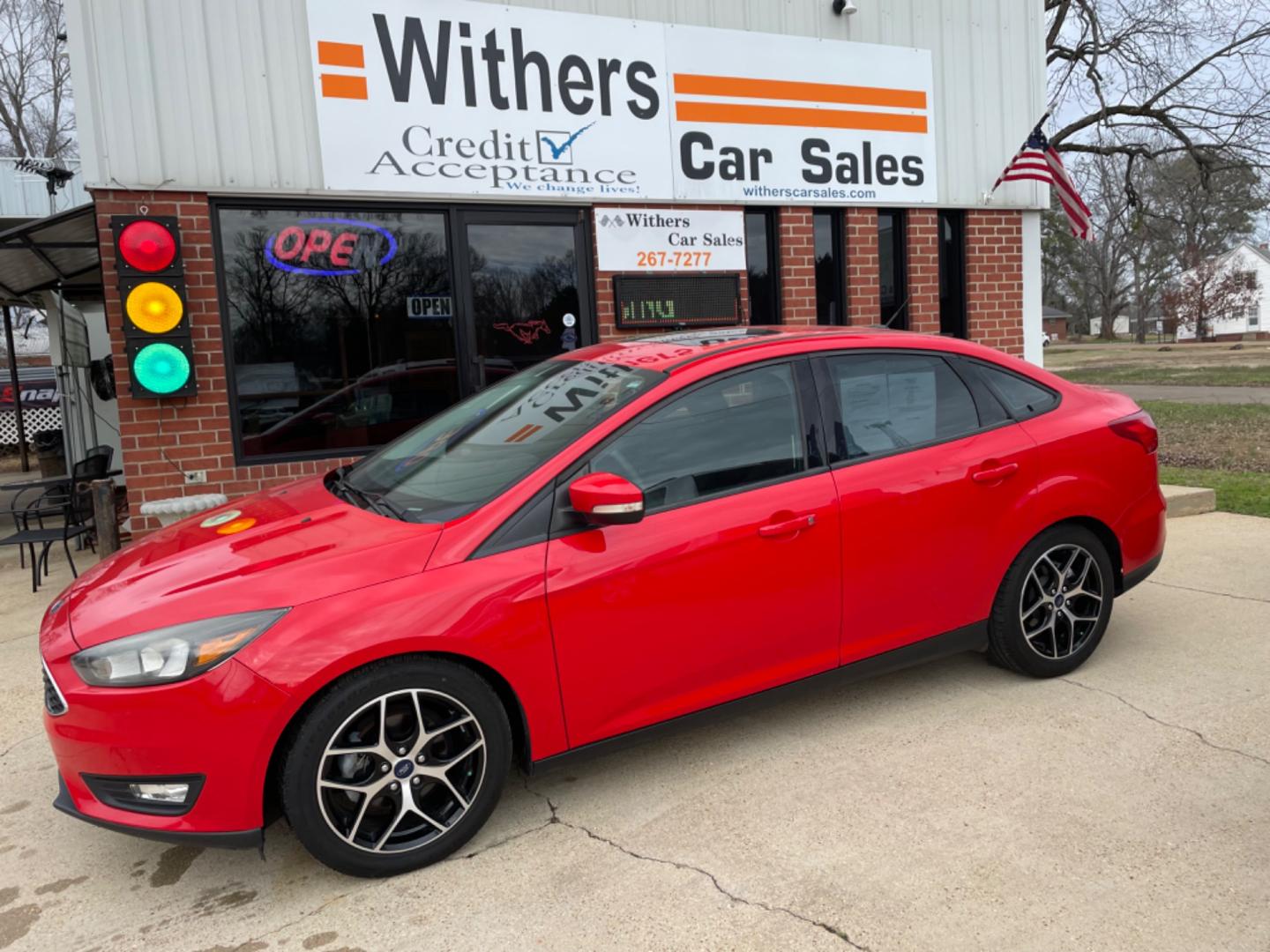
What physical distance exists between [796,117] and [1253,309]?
2826 inches

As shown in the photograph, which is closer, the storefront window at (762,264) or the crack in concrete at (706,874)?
the crack in concrete at (706,874)

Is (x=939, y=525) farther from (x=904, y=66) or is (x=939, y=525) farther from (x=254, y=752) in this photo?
(x=904, y=66)

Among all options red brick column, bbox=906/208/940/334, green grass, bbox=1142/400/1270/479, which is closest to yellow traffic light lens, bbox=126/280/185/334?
red brick column, bbox=906/208/940/334

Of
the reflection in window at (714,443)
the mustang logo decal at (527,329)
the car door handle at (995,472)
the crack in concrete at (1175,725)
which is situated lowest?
the crack in concrete at (1175,725)

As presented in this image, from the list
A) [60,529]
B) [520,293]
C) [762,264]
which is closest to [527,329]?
[520,293]

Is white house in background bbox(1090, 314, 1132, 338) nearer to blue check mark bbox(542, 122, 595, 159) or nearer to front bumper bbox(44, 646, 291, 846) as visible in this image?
blue check mark bbox(542, 122, 595, 159)

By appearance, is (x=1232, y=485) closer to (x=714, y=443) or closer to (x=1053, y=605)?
(x=1053, y=605)

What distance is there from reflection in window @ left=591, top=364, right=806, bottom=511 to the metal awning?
4993mm

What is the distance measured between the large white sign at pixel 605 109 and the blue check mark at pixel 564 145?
0.01 metres

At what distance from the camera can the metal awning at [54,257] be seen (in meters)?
6.47

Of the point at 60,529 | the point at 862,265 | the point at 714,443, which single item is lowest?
the point at 60,529

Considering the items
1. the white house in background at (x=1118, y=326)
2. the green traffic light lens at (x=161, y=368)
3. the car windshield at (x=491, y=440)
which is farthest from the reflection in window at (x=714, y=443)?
the white house in background at (x=1118, y=326)

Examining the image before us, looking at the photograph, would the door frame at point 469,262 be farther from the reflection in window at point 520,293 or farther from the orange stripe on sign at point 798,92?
the orange stripe on sign at point 798,92

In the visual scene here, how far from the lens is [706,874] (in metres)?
2.76
